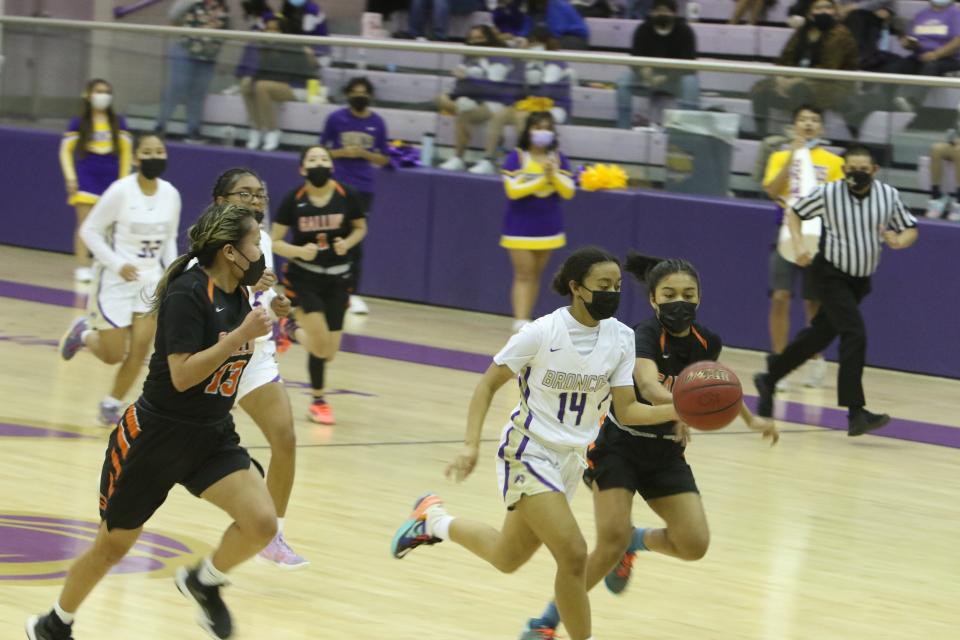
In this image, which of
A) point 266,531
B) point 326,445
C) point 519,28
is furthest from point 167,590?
point 519,28

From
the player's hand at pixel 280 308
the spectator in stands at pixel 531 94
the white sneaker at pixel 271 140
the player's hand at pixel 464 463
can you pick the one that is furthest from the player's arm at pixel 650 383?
the white sneaker at pixel 271 140

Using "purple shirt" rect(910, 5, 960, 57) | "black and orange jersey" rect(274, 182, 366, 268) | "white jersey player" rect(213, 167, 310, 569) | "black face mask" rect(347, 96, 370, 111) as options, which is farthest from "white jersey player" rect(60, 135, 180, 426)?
"purple shirt" rect(910, 5, 960, 57)

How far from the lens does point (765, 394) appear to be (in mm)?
11438

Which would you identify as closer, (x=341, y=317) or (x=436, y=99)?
(x=341, y=317)

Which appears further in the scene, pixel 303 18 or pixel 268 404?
pixel 303 18

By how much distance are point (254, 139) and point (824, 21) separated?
606 cm

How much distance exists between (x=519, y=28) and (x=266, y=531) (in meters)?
A: 13.6

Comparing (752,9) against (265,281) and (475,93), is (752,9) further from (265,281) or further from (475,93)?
(265,281)

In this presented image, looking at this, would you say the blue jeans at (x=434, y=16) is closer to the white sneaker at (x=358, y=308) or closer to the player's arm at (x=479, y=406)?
the white sneaker at (x=358, y=308)

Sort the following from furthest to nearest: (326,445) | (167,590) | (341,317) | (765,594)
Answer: (341,317) → (326,445) → (765,594) → (167,590)

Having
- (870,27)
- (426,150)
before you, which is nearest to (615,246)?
(426,150)

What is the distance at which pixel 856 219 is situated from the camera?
11.2m

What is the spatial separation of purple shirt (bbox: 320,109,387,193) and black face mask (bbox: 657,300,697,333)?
960 cm

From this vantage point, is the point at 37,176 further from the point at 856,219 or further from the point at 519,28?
the point at 856,219
